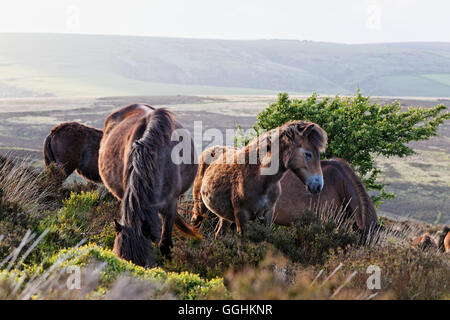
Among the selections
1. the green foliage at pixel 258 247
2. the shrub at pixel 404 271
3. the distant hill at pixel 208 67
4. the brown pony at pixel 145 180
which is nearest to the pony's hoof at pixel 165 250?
the brown pony at pixel 145 180

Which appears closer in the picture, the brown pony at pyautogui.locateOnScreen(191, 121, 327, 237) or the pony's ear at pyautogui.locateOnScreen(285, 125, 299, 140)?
the brown pony at pyautogui.locateOnScreen(191, 121, 327, 237)

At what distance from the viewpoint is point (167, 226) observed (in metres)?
5.66

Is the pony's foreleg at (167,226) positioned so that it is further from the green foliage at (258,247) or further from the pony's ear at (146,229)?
the pony's ear at (146,229)

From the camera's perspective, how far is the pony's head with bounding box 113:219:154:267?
177 inches

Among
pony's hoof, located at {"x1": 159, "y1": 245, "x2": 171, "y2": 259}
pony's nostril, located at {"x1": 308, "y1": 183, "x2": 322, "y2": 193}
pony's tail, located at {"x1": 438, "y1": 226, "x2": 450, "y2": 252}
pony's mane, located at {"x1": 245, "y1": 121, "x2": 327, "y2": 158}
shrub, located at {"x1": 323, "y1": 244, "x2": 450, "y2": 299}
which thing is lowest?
pony's tail, located at {"x1": 438, "y1": 226, "x2": 450, "y2": 252}

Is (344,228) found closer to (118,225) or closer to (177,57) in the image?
(118,225)

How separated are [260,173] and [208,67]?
115361mm

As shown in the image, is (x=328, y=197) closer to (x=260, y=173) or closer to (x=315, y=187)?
(x=260, y=173)

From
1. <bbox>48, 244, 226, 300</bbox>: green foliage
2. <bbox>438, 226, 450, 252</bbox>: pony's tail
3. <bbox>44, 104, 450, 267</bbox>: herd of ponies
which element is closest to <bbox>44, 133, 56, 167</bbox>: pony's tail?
<bbox>44, 104, 450, 267</bbox>: herd of ponies

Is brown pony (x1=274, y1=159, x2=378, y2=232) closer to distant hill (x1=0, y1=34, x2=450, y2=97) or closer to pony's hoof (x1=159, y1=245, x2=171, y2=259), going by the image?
pony's hoof (x1=159, y1=245, x2=171, y2=259)

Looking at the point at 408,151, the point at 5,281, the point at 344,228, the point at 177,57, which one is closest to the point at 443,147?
the point at 408,151

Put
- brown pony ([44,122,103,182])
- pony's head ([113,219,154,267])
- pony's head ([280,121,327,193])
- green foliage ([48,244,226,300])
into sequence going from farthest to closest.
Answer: brown pony ([44,122,103,182]) < pony's head ([280,121,327,193]) < pony's head ([113,219,154,267]) < green foliage ([48,244,226,300])

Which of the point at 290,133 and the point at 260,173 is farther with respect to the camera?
the point at 260,173

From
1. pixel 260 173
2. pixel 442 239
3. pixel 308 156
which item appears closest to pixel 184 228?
pixel 260 173
